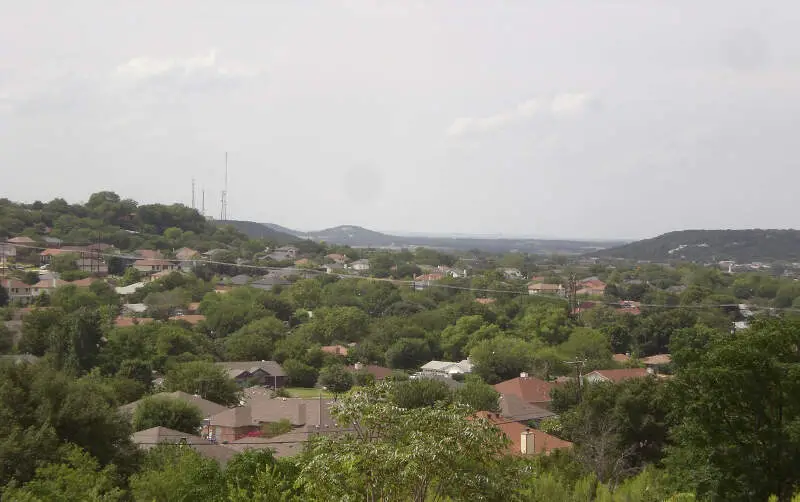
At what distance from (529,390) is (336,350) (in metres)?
11.8

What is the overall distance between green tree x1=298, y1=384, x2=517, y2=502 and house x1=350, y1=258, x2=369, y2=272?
64688 millimetres

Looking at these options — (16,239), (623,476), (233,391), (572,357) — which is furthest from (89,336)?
(16,239)

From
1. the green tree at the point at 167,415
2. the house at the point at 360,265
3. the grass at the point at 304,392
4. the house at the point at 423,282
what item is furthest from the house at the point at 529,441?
the house at the point at 360,265

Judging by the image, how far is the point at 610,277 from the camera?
79250 mm

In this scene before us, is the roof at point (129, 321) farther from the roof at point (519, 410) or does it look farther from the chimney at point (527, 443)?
the chimney at point (527, 443)

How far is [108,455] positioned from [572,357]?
23640 millimetres

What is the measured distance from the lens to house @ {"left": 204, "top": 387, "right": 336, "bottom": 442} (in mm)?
21422

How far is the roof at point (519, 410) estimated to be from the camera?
23.8 metres

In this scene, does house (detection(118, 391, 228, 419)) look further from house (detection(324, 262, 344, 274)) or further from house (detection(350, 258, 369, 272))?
house (detection(350, 258, 369, 272))

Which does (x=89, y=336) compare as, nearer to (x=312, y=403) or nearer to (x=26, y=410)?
(x=312, y=403)

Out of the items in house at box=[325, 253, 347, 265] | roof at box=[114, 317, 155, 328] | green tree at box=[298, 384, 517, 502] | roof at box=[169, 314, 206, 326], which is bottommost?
roof at box=[169, 314, 206, 326]

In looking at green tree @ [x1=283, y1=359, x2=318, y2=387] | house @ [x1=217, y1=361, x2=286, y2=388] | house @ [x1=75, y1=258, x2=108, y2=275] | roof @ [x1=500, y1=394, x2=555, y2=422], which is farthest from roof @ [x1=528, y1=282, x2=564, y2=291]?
roof @ [x1=500, y1=394, x2=555, y2=422]

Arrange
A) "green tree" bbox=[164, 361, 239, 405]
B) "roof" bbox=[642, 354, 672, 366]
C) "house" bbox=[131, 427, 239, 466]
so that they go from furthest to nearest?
"roof" bbox=[642, 354, 672, 366] < "green tree" bbox=[164, 361, 239, 405] < "house" bbox=[131, 427, 239, 466]

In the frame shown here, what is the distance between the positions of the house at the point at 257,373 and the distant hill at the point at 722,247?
4329 inches
